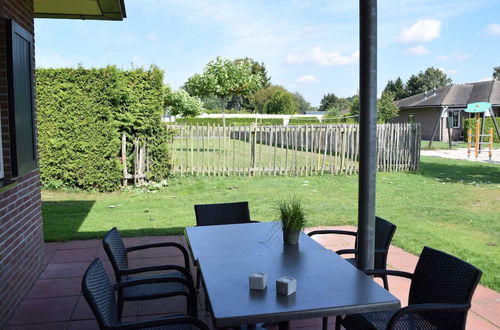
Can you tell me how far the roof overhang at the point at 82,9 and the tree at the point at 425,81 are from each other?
66.7m

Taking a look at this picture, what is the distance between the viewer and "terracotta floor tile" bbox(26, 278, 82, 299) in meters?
4.34

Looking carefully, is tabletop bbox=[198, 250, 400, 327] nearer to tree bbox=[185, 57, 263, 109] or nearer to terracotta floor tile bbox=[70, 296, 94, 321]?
terracotta floor tile bbox=[70, 296, 94, 321]

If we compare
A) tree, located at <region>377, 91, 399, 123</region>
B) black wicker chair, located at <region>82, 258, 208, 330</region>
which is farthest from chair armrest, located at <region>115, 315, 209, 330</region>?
tree, located at <region>377, 91, 399, 123</region>

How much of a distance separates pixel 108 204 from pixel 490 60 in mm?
37363

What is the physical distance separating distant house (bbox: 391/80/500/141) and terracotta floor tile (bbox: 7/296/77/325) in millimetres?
28811

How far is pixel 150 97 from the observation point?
10352mm

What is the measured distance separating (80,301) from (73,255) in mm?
1546

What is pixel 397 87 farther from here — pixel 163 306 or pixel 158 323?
pixel 158 323

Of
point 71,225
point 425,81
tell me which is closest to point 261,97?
point 425,81

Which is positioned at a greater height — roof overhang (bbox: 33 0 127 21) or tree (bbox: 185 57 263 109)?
tree (bbox: 185 57 263 109)

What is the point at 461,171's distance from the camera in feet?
45.6

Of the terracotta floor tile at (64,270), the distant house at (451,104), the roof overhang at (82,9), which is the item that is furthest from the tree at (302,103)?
the terracotta floor tile at (64,270)

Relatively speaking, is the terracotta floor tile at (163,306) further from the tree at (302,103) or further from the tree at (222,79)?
the tree at (302,103)

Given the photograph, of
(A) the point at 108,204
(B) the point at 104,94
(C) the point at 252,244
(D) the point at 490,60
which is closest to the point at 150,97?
(B) the point at 104,94
